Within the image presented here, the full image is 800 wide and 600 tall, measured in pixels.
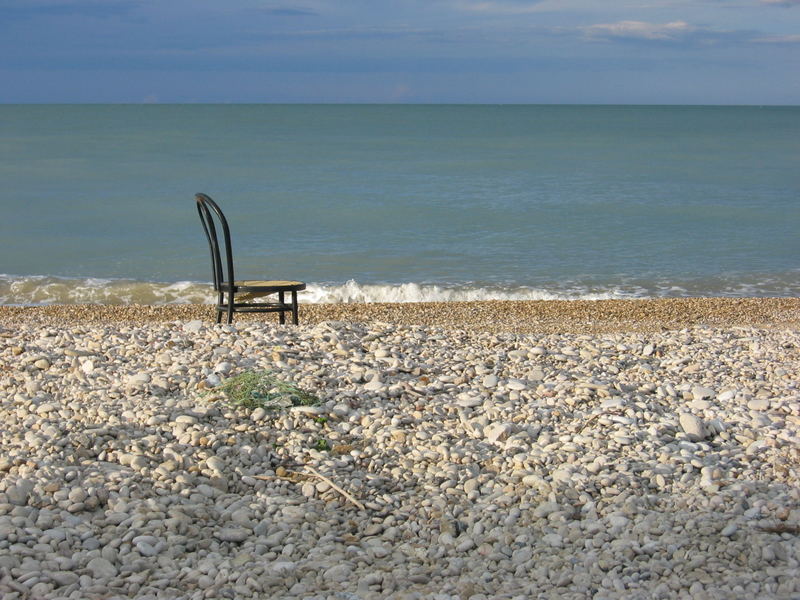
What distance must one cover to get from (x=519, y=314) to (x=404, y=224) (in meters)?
9.76

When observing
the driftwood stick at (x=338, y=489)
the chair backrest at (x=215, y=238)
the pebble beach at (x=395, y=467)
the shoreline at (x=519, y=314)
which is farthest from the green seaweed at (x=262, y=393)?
the shoreline at (x=519, y=314)

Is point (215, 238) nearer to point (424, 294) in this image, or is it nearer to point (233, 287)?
point (233, 287)

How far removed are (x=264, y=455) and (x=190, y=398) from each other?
76cm

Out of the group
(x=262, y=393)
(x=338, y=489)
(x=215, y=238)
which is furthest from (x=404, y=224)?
(x=338, y=489)

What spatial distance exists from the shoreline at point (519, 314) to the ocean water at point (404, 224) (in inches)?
55.5

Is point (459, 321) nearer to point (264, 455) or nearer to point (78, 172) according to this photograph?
point (264, 455)

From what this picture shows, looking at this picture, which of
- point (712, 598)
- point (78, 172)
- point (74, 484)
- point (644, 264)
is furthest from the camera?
point (78, 172)

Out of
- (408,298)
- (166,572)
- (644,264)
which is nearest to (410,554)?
(166,572)

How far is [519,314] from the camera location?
10742 millimetres

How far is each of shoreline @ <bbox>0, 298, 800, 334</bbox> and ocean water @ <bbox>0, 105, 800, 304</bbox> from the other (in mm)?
1409

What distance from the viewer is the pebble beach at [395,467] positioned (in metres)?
3.38

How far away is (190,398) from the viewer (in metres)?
4.91

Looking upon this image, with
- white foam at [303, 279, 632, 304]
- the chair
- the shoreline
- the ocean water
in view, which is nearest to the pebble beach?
the chair

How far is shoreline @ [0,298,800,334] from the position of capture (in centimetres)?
987
